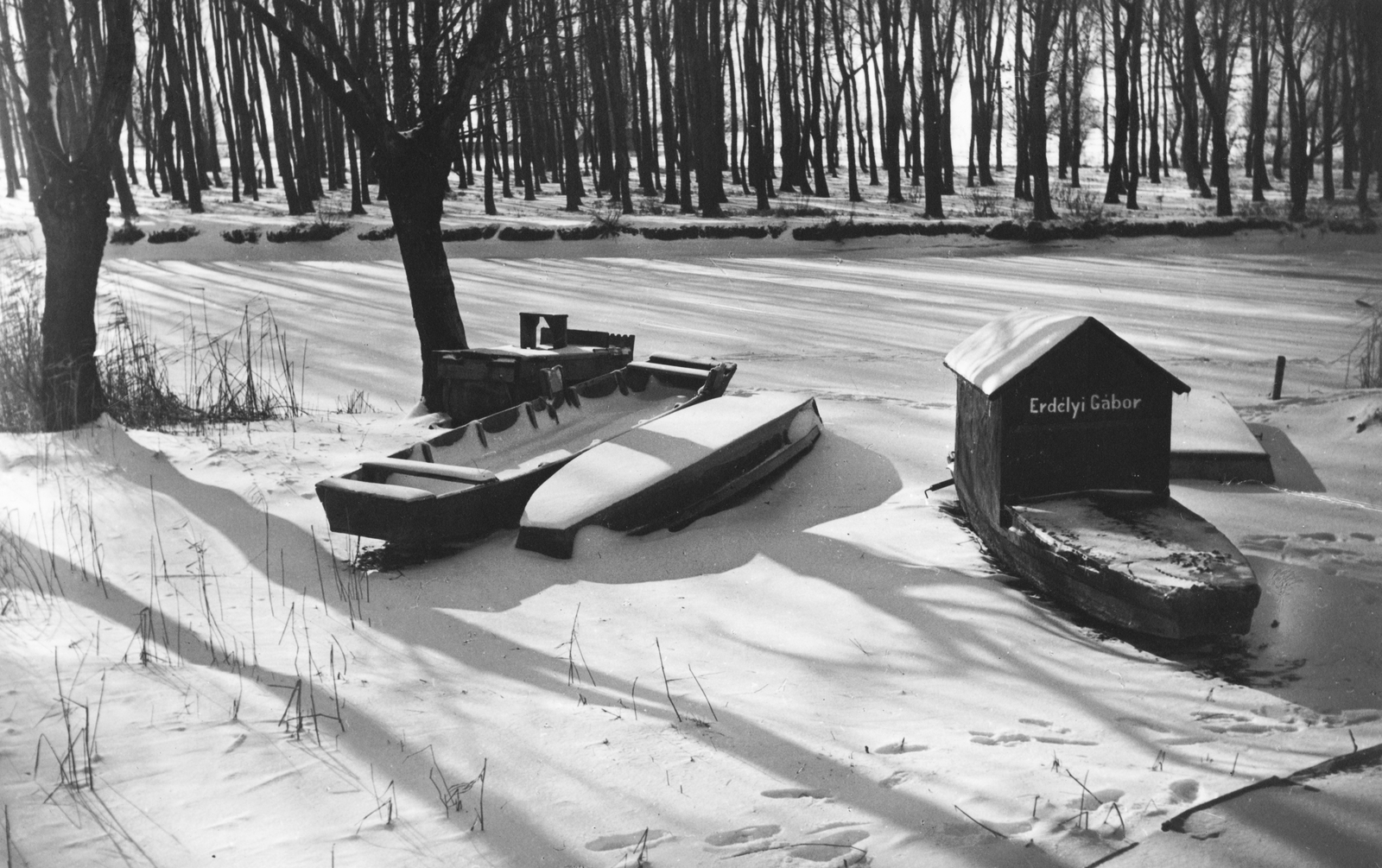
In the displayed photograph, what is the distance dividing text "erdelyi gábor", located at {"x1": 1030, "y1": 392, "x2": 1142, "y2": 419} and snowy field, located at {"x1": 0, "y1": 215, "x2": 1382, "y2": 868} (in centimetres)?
86

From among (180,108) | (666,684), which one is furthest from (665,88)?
(666,684)

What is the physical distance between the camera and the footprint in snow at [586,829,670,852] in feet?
9.94

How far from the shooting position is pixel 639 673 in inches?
175

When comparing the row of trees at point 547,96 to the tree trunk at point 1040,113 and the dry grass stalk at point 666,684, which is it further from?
the dry grass stalk at point 666,684

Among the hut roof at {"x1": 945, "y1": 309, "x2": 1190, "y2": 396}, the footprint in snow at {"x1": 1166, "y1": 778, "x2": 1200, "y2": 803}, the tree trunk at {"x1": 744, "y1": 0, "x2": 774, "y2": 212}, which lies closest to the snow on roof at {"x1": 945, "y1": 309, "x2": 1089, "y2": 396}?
the hut roof at {"x1": 945, "y1": 309, "x2": 1190, "y2": 396}

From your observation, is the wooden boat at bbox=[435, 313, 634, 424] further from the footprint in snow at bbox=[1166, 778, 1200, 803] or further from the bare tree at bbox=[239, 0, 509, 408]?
the footprint in snow at bbox=[1166, 778, 1200, 803]

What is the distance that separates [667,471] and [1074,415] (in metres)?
2.34

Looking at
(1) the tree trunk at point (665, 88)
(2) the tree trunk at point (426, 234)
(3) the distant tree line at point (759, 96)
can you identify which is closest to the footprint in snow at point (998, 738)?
(2) the tree trunk at point (426, 234)

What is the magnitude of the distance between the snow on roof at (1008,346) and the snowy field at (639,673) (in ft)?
3.16

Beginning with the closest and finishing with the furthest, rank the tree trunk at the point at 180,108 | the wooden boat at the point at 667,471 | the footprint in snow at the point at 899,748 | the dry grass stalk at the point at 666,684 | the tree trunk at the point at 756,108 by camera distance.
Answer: the footprint in snow at the point at 899,748, the dry grass stalk at the point at 666,684, the wooden boat at the point at 667,471, the tree trunk at the point at 180,108, the tree trunk at the point at 756,108

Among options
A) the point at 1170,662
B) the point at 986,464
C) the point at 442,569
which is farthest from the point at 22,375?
the point at 1170,662

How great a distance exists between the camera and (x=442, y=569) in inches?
236

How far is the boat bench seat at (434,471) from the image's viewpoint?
6246mm

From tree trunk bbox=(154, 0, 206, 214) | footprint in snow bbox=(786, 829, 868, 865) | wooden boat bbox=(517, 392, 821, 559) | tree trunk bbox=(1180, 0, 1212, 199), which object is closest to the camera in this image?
footprint in snow bbox=(786, 829, 868, 865)
